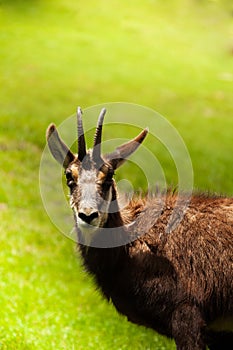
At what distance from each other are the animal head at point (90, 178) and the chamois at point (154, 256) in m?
0.01

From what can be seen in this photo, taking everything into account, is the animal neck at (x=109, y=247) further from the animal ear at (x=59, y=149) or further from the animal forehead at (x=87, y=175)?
the animal ear at (x=59, y=149)

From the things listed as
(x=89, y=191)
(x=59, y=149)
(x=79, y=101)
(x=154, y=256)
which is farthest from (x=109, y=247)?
(x=79, y=101)

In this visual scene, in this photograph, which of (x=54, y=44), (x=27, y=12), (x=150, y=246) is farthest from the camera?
(x=27, y=12)

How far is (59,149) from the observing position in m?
10.1

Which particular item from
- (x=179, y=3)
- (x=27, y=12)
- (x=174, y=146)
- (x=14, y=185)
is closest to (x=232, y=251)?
(x=14, y=185)

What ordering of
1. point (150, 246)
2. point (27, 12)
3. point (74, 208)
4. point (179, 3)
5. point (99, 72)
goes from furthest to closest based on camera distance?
point (179, 3) < point (27, 12) < point (99, 72) < point (150, 246) < point (74, 208)

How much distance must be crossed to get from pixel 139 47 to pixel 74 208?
42.9 meters

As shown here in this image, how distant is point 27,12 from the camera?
54.1 metres

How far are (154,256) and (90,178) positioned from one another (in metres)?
1.62

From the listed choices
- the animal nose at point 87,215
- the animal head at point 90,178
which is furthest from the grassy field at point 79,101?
the animal nose at point 87,215

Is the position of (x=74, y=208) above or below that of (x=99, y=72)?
above

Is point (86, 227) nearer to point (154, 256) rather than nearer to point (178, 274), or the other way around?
point (154, 256)

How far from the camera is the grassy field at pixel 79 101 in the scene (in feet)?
47.1

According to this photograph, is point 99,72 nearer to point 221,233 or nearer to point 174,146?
point 174,146
